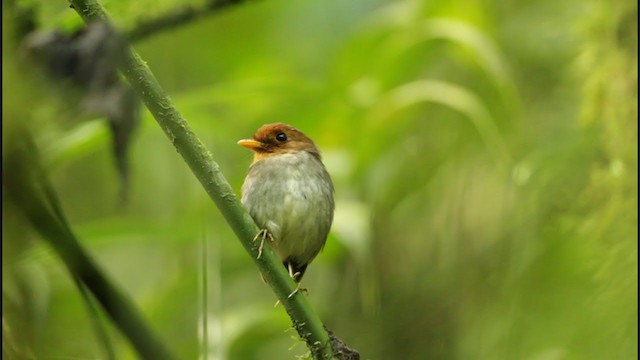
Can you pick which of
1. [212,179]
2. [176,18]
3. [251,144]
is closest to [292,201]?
[251,144]

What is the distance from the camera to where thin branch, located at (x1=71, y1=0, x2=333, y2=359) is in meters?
0.81

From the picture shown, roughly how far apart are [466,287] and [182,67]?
1.06 metres

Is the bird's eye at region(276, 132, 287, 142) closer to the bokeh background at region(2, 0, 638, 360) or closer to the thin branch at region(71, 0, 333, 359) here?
the bokeh background at region(2, 0, 638, 360)

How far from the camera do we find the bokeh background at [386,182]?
0.99m

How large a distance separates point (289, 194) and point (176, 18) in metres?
0.38

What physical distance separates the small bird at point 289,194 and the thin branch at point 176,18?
0.23 m

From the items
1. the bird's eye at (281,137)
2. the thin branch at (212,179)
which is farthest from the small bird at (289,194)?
the thin branch at (212,179)

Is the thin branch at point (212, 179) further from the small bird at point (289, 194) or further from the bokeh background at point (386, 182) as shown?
the small bird at point (289, 194)

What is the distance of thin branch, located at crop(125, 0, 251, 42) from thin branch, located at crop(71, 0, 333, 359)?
741 millimetres

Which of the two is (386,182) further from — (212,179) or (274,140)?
(212,179)

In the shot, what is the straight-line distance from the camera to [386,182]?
1993 millimetres

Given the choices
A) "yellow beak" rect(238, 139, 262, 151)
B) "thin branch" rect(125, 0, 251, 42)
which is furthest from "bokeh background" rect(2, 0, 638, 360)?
"yellow beak" rect(238, 139, 262, 151)

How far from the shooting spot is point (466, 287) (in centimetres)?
150

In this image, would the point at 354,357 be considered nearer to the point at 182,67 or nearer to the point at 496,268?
the point at 496,268
